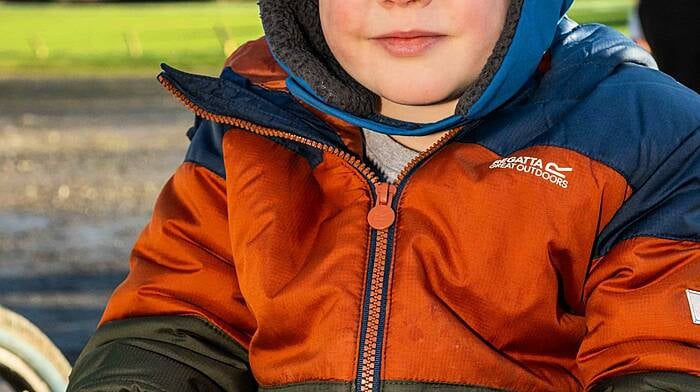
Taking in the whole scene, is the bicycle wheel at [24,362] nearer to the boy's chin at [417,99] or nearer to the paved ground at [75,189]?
the boy's chin at [417,99]

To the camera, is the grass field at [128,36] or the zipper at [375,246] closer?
the zipper at [375,246]

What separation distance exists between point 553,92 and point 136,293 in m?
0.91

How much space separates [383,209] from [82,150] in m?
8.78

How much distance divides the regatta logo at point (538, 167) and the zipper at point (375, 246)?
13cm

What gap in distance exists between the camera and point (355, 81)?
3.03 metres

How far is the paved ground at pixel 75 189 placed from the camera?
6609 mm

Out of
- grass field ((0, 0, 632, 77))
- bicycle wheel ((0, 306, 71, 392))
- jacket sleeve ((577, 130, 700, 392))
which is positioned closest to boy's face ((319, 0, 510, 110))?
jacket sleeve ((577, 130, 700, 392))

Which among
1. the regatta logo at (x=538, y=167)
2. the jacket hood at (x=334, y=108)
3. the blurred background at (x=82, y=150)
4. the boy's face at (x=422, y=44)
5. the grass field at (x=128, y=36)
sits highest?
the boy's face at (x=422, y=44)

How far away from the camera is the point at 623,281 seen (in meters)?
2.65

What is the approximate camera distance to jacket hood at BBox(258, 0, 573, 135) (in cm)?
280

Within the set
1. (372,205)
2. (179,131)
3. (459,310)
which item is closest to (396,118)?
(372,205)

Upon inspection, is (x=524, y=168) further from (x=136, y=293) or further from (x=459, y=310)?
(x=136, y=293)

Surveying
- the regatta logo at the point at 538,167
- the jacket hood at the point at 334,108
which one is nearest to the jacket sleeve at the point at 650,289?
the regatta logo at the point at 538,167

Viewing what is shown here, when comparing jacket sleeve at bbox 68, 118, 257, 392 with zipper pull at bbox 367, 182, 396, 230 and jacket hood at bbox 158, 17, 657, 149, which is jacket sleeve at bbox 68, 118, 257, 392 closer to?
jacket hood at bbox 158, 17, 657, 149
